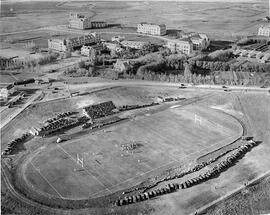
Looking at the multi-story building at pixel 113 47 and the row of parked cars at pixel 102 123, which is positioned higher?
the multi-story building at pixel 113 47

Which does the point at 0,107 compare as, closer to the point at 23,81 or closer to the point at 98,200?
the point at 23,81

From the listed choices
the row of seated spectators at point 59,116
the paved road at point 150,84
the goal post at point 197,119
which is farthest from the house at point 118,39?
the goal post at point 197,119

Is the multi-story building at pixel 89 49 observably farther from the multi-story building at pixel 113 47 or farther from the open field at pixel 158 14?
the open field at pixel 158 14

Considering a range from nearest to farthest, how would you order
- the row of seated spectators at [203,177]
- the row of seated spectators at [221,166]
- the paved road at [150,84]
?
the row of seated spectators at [203,177]
the row of seated spectators at [221,166]
the paved road at [150,84]

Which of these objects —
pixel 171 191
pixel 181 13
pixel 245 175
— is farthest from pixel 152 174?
pixel 181 13

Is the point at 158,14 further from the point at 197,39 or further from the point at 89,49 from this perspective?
the point at 89,49

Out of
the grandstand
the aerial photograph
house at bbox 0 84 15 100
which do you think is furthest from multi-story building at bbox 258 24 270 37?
house at bbox 0 84 15 100

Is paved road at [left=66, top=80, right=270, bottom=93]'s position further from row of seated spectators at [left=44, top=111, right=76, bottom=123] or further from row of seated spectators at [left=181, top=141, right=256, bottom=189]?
row of seated spectators at [left=181, top=141, right=256, bottom=189]
